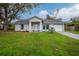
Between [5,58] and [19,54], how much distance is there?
0.71ft

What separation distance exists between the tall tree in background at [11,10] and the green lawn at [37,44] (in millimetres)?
216

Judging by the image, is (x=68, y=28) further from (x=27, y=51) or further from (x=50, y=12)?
(x=27, y=51)

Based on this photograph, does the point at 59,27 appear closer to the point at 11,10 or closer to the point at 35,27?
the point at 35,27

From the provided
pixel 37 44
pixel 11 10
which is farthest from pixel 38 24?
pixel 11 10

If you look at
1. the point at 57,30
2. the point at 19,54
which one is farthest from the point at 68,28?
the point at 19,54

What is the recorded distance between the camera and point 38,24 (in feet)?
16.0

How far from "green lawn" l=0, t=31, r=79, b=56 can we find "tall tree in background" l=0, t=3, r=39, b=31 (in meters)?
0.22

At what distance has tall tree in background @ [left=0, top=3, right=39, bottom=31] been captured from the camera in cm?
488

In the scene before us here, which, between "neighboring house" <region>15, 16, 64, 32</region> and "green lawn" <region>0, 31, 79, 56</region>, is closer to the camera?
"green lawn" <region>0, 31, 79, 56</region>

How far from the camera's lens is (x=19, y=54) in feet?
15.6

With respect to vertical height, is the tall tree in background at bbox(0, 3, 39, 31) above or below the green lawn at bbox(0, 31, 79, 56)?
above

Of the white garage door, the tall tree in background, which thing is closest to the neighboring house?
the white garage door

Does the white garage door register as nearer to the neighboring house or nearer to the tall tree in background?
the neighboring house

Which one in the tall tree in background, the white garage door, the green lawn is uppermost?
the tall tree in background
